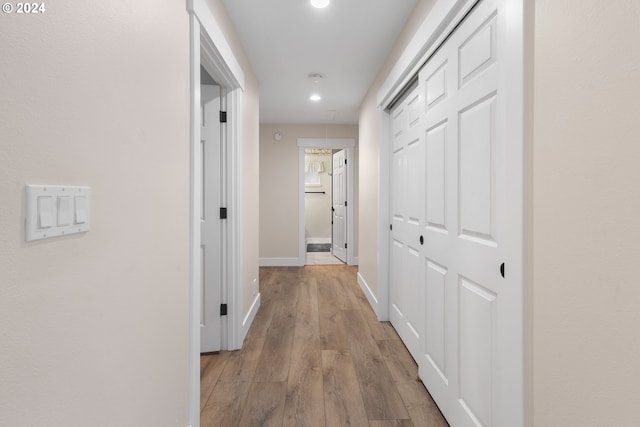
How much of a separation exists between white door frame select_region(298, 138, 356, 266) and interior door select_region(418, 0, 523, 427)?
11.9 feet

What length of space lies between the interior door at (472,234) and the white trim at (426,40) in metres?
0.05

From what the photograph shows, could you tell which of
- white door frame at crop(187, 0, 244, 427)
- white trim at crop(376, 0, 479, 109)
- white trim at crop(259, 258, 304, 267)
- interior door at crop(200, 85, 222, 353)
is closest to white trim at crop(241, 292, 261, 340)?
white door frame at crop(187, 0, 244, 427)

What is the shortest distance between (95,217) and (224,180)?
1.59 meters

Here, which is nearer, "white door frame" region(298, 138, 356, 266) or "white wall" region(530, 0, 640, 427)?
"white wall" region(530, 0, 640, 427)

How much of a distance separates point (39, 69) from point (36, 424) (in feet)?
2.40

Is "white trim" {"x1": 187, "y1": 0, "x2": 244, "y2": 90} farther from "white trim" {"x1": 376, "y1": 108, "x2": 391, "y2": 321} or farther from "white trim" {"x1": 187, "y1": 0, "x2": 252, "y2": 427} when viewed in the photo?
"white trim" {"x1": 376, "y1": 108, "x2": 391, "y2": 321}

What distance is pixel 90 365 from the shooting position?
2.63 ft

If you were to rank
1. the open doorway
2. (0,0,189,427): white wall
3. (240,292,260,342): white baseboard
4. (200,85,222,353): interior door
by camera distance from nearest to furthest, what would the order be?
(0,0,189,427): white wall → (200,85,222,353): interior door → (240,292,260,342): white baseboard → the open doorway

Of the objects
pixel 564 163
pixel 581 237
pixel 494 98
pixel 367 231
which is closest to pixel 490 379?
pixel 581 237

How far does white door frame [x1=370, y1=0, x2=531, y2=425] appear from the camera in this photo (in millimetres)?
1011

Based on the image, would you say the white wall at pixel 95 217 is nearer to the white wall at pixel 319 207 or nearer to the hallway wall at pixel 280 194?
the hallway wall at pixel 280 194

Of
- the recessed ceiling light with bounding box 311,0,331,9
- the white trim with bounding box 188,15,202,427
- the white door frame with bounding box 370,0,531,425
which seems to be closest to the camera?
the white door frame with bounding box 370,0,531,425

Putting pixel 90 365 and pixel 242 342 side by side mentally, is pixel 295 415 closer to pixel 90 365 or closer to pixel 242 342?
pixel 242 342

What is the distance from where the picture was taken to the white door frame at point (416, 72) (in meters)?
1.01
